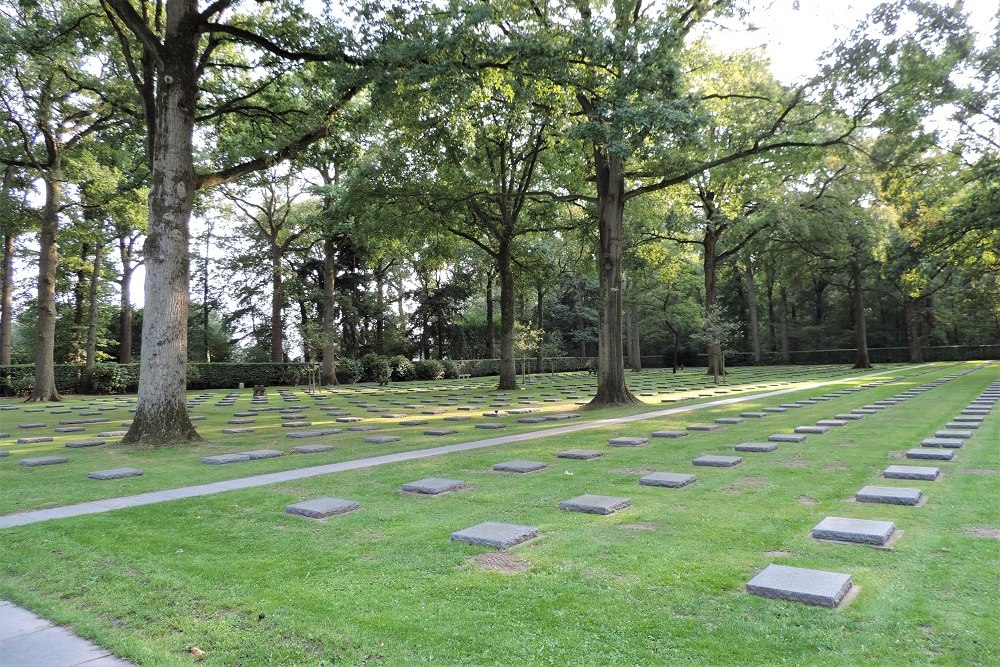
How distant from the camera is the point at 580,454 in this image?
7348 millimetres

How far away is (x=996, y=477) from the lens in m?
5.46

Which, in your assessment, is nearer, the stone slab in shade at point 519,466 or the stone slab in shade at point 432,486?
the stone slab in shade at point 432,486

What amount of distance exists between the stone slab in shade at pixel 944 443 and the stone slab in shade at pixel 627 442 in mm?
3408

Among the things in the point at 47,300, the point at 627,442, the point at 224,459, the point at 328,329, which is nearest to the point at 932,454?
the point at 627,442

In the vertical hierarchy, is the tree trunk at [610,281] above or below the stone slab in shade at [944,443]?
above

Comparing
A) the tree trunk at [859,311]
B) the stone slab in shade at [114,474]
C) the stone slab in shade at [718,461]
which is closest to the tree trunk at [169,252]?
the stone slab in shade at [114,474]

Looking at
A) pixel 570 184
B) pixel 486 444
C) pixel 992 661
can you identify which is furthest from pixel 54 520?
pixel 570 184

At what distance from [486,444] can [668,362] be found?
44.8 metres

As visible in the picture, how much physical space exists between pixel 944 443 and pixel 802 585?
235 inches

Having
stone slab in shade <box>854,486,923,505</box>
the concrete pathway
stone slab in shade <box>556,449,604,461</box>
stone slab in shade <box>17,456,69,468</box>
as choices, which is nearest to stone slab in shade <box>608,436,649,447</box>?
stone slab in shade <box>556,449,604,461</box>

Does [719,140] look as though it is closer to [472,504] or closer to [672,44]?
[672,44]

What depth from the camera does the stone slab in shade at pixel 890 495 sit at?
4633 mm

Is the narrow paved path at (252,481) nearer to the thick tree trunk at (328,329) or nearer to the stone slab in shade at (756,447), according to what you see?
the stone slab in shade at (756,447)

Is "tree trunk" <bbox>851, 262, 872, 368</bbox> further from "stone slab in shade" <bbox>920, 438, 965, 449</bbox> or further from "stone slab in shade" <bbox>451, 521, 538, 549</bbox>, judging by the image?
"stone slab in shade" <bbox>451, 521, 538, 549</bbox>
